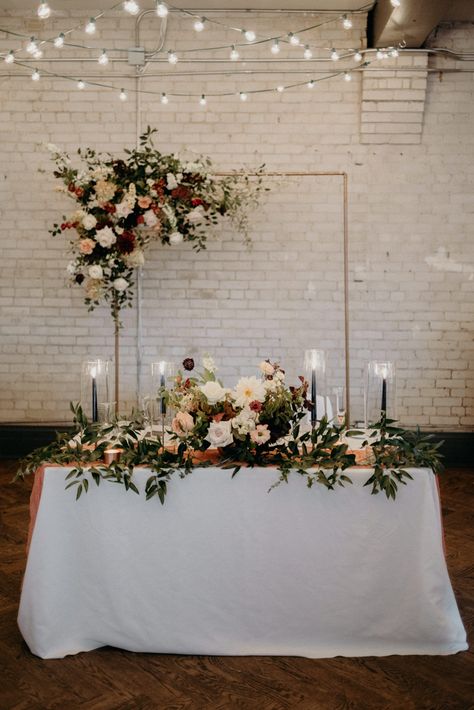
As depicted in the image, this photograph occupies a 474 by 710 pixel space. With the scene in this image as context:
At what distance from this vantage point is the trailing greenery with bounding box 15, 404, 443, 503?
2.40 m

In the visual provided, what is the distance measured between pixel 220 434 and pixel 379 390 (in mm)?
788

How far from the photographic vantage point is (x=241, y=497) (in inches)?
96.1

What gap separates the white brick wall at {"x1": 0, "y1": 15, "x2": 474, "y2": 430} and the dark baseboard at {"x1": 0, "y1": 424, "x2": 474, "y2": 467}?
0.11m

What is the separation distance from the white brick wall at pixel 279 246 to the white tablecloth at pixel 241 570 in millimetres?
3060

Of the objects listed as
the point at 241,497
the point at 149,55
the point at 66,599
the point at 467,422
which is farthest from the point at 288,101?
the point at 66,599

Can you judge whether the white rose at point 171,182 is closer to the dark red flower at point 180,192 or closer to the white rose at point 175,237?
the dark red flower at point 180,192

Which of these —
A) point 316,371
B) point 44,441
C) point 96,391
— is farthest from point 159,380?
point 44,441

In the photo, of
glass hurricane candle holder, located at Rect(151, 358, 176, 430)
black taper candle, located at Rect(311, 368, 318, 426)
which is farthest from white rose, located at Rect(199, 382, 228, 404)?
black taper candle, located at Rect(311, 368, 318, 426)

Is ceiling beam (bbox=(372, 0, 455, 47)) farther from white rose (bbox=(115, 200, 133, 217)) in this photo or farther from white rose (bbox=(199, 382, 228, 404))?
white rose (bbox=(199, 382, 228, 404))

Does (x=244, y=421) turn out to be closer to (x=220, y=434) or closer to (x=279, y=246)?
(x=220, y=434)

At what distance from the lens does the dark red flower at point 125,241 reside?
4055 millimetres

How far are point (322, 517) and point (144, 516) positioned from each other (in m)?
0.67

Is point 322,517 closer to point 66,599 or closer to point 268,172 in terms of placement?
point 66,599

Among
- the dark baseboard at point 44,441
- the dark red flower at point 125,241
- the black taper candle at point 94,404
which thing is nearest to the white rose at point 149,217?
the dark red flower at point 125,241
